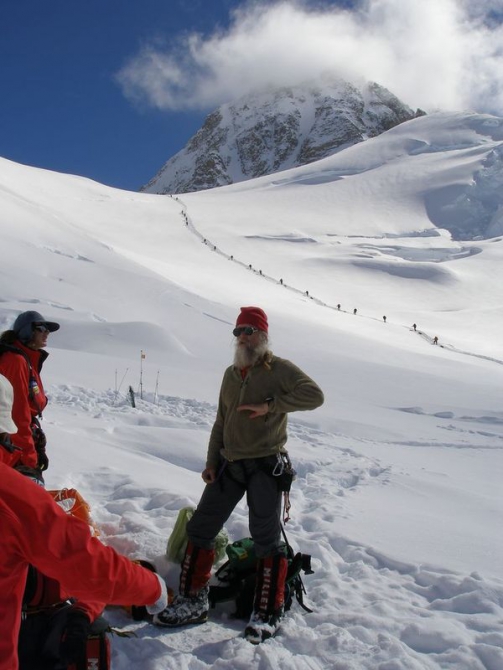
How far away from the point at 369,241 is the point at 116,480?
5174 cm

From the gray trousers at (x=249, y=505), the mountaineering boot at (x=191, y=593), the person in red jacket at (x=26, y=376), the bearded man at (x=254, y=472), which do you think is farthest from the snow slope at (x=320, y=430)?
the person in red jacket at (x=26, y=376)

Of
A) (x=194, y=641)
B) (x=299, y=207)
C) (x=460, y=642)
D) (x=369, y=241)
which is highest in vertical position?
(x=299, y=207)

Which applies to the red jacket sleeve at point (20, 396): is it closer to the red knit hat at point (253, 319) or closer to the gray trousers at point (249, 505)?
the gray trousers at point (249, 505)

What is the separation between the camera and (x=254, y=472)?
3.50 metres

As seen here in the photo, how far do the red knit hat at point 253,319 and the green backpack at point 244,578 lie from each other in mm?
1334

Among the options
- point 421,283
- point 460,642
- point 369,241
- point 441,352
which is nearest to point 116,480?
point 460,642

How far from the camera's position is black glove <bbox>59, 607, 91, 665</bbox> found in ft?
7.41

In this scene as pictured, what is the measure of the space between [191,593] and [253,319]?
1.67 metres

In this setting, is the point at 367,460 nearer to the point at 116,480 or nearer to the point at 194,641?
the point at 116,480

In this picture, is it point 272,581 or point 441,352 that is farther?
point 441,352

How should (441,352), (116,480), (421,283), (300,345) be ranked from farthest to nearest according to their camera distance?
(421,283)
(441,352)
(300,345)
(116,480)

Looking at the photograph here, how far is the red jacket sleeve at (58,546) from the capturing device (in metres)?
1.88

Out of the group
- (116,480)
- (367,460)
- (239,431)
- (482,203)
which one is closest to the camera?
(239,431)

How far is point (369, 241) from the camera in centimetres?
5444
